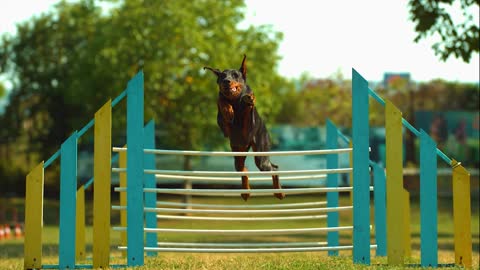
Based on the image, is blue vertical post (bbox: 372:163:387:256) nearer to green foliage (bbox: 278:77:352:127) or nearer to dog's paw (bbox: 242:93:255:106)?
dog's paw (bbox: 242:93:255:106)

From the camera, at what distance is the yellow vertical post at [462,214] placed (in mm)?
8008

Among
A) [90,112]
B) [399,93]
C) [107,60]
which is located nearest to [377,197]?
[107,60]

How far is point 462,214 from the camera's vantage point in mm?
8062

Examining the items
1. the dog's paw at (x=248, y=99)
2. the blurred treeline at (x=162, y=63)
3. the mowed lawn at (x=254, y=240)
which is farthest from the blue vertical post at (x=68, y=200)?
the blurred treeline at (x=162, y=63)

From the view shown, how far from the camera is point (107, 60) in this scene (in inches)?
995

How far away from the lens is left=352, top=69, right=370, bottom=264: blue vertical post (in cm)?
783

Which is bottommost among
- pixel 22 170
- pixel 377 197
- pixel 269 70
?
pixel 377 197

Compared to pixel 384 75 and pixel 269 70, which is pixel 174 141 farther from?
pixel 384 75

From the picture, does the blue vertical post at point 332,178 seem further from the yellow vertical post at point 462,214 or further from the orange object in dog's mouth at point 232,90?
the orange object in dog's mouth at point 232,90

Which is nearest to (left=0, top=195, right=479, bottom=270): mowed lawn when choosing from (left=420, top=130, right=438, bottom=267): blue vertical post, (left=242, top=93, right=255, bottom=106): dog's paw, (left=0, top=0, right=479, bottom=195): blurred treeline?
(left=420, top=130, right=438, bottom=267): blue vertical post

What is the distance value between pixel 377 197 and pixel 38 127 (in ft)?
90.0

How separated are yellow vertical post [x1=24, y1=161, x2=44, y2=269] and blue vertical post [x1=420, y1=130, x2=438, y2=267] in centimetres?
352

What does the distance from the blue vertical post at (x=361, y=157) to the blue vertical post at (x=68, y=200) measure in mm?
2600

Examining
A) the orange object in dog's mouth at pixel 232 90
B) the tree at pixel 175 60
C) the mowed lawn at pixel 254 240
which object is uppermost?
the tree at pixel 175 60
